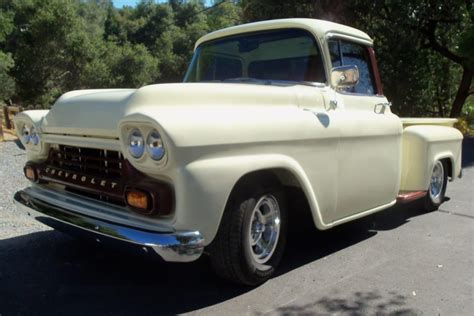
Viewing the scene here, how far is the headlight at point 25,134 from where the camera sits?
3.88 m

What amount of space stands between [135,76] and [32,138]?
3362 cm

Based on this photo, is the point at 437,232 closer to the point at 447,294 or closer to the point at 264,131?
the point at 447,294

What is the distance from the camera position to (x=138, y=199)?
2.89m

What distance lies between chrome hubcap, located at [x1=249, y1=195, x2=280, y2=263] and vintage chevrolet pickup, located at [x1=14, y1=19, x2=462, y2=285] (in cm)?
1

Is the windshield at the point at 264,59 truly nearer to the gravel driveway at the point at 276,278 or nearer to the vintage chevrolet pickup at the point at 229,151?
the vintage chevrolet pickup at the point at 229,151

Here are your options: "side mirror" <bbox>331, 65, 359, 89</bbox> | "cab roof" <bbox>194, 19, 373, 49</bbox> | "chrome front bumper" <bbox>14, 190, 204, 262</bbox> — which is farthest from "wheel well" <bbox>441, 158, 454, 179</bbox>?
"chrome front bumper" <bbox>14, 190, 204, 262</bbox>

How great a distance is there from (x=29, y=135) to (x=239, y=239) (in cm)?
194

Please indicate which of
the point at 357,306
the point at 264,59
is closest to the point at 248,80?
the point at 264,59

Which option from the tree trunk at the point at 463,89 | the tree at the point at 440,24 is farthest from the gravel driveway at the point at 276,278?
the tree trunk at the point at 463,89

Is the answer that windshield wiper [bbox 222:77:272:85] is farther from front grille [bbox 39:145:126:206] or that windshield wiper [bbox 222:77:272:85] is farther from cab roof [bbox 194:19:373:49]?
front grille [bbox 39:145:126:206]

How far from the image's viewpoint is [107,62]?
34.2m

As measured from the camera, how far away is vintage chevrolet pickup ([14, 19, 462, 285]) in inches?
112

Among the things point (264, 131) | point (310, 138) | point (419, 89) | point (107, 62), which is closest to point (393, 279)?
point (310, 138)

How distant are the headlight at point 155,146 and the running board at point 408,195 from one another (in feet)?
9.85
